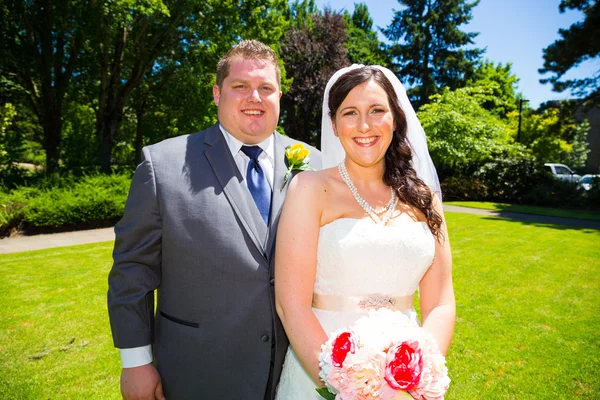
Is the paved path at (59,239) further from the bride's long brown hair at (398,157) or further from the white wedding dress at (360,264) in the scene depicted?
the bride's long brown hair at (398,157)

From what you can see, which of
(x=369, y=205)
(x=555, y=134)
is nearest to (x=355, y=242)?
(x=369, y=205)

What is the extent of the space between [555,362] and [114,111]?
19.1 metres

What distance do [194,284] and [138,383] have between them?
0.68m

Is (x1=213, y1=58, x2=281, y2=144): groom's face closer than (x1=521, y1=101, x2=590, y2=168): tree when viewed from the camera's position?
Yes

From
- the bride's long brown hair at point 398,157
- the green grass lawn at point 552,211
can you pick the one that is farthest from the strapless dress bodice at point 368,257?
the green grass lawn at point 552,211

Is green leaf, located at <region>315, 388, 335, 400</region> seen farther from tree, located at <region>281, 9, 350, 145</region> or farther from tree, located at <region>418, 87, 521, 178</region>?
tree, located at <region>281, 9, 350, 145</region>

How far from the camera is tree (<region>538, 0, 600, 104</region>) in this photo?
19375 millimetres

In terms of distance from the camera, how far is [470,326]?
20.0 feet

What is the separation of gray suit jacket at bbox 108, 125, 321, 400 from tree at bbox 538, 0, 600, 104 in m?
24.1

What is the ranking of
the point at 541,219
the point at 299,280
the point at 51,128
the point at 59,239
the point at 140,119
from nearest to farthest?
the point at 299,280 → the point at 59,239 → the point at 541,219 → the point at 51,128 → the point at 140,119

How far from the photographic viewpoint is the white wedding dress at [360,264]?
7.32 feet

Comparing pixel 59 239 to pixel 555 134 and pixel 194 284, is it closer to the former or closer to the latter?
pixel 194 284

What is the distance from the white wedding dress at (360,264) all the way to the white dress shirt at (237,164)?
2.19ft

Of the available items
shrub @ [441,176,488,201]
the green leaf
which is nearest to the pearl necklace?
the green leaf
